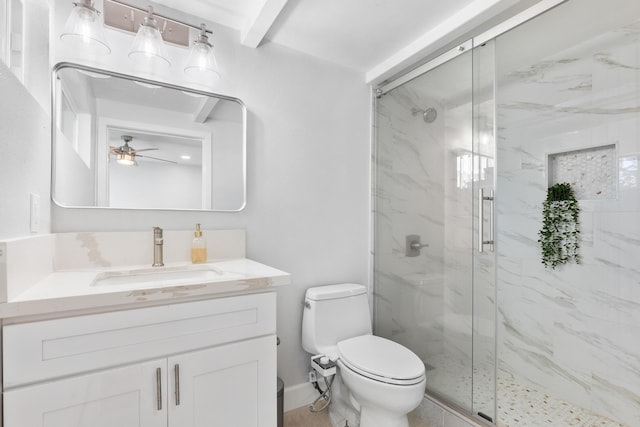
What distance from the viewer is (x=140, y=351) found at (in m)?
0.97

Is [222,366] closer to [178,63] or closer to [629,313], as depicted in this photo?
[178,63]

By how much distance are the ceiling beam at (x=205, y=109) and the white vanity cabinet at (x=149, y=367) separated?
38.5 inches

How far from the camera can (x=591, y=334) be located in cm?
181

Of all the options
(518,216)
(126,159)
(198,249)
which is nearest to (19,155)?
(126,159)

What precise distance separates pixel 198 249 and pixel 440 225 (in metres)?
1.32

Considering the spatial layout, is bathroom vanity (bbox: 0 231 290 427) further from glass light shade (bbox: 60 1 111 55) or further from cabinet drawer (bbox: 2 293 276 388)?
glass light shade (bbox: 60 1 111 55)

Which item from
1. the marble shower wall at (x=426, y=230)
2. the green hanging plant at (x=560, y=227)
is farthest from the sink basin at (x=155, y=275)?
the green hanging plant at (x=560, y=227)

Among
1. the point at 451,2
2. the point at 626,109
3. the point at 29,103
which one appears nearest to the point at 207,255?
the point at 29,103

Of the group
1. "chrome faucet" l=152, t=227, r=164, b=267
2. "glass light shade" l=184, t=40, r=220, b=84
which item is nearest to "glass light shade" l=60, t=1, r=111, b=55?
"glass light shade" l=184, t=40, r=220, b=84

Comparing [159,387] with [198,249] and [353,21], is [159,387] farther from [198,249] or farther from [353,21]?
[353,21]

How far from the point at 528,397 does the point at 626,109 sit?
5.58 ft

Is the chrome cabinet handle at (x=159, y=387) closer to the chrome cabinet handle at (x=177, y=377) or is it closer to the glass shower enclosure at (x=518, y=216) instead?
the chrome cabinet handle at (x=177, y=377)

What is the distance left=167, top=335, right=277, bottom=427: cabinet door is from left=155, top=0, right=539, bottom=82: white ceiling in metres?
1.46

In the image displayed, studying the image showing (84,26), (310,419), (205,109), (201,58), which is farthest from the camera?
(310,419)
